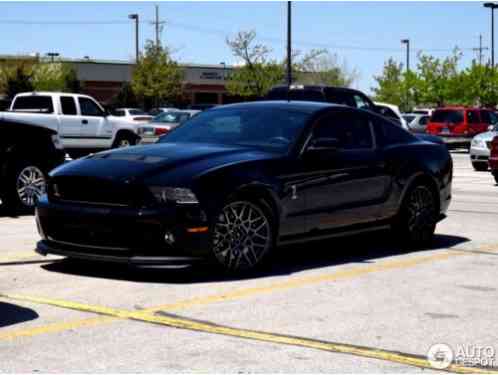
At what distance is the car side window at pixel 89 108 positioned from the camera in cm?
2792

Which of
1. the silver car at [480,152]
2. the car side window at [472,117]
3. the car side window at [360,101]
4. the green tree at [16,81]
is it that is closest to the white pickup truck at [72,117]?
the car side window at [360,101]

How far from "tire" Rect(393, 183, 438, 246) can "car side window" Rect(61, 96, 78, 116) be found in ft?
59.4

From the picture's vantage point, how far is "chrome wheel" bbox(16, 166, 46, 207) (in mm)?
13625

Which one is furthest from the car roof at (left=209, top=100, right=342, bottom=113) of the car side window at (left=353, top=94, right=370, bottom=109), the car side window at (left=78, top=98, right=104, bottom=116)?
the car side window at (left=78, top=98, right=104, bottom=116)

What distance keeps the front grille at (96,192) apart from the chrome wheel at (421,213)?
11.1 ft

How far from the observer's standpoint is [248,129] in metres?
9.51

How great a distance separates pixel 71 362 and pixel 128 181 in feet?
9.08

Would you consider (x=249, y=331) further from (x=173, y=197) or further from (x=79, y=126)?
(x=79, y=126)

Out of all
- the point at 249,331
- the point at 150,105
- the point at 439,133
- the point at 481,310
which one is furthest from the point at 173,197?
the point at 150,105

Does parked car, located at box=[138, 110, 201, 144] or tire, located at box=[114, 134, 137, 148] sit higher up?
parked car, located at box=[138, 110, 201, 144]

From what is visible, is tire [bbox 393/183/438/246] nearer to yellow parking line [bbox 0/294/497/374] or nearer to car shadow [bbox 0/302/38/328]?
yellow parking line [bbox 0/294/497/374]

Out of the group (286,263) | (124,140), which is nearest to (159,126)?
(124,140)

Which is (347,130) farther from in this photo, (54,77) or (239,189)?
(54,77)

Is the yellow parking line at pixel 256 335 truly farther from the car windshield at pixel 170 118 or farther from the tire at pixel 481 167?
the car windshield at pixel 170 118
